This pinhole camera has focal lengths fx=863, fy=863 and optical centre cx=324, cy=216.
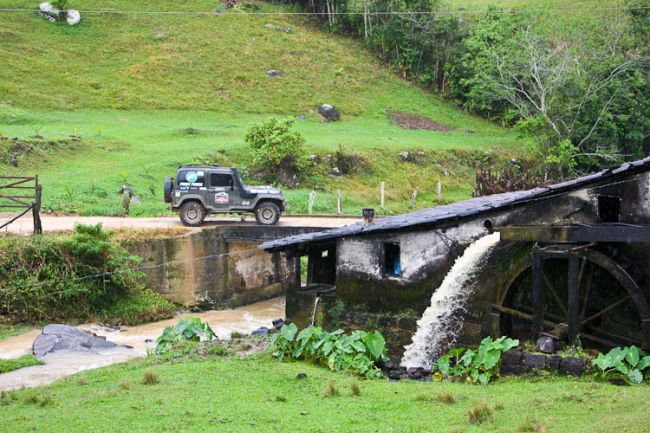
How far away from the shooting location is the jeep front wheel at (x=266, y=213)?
33.1 meters

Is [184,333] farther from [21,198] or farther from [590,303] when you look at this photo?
[21,198]

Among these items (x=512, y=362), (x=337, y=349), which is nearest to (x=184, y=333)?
(x=337, y=349)

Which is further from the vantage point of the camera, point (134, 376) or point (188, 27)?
point (188, 27)

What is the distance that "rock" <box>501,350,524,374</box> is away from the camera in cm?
1595

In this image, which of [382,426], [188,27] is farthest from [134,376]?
[188,27]

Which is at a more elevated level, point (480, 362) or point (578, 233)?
point (578, 233)

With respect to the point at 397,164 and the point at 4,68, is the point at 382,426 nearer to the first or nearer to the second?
the point at 397,164

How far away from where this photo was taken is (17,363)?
66.9ft

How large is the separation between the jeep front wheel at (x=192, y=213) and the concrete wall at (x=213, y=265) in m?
0.91

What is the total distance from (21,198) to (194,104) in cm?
2473

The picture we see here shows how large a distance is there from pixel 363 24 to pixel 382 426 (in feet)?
222

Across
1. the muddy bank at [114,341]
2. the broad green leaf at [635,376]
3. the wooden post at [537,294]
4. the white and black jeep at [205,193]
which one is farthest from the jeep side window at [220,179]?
the broad green leaf at [635,376]

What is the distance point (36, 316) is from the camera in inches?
1063

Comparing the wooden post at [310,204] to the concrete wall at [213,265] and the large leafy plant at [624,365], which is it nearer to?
the concrete wall at [213,265]
